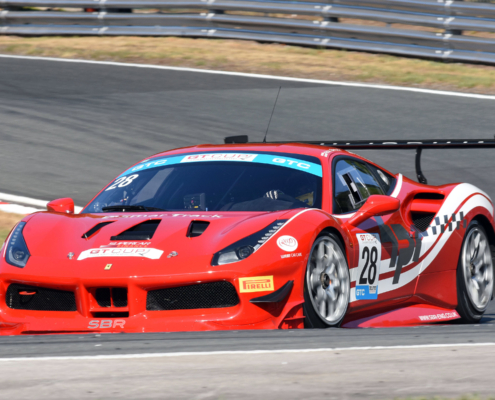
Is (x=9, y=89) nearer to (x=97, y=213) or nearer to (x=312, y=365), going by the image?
(x=97, y=213)

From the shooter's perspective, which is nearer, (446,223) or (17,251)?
(17,251)

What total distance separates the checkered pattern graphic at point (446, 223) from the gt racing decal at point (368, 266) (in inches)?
28.6

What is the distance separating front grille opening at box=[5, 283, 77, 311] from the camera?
4660 millimetres

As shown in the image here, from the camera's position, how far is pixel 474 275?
6.34 m

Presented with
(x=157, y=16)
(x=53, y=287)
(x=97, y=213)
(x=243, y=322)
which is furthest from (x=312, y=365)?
(x=157, y=16)

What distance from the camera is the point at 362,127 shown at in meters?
10.9

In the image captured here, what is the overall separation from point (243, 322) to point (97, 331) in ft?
2.37

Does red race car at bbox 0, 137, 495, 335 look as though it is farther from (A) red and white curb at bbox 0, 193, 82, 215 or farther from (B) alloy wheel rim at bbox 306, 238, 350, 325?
(A) red and white curb at bbox 0, 193, 82, 215

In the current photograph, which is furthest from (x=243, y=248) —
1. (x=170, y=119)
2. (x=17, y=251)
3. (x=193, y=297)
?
(x=170, y=119)

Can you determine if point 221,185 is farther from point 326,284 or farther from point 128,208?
point 326,284

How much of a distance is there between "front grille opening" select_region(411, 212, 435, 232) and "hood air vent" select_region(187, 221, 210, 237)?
1.84m

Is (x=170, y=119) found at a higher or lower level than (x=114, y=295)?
higher

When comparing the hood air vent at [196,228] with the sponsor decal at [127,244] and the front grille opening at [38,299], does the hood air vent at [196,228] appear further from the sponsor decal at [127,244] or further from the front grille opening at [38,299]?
the front grille opening at [38,299]

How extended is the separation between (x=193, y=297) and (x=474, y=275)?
259 centimetres
